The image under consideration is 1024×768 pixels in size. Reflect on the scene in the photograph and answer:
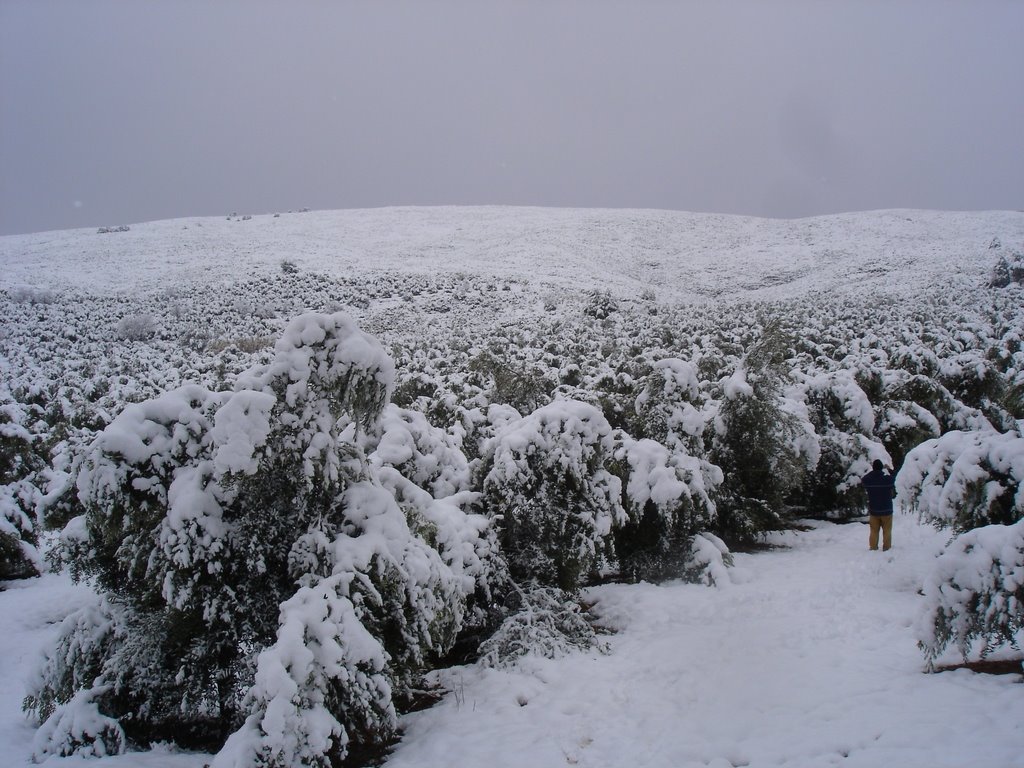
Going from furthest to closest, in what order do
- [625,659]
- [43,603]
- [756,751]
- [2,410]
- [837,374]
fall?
[837,374], [2,410], [43,603], [625,659], [756,751]

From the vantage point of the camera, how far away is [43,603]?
805 cm

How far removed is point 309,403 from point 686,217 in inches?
3013

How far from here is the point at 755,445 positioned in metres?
9.27

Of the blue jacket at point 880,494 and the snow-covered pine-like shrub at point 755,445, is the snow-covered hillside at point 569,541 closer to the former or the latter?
the snow-covered pine-like shrub at point 755,445

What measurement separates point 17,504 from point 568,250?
175ft

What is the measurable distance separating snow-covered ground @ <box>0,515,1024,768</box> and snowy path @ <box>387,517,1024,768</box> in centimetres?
1

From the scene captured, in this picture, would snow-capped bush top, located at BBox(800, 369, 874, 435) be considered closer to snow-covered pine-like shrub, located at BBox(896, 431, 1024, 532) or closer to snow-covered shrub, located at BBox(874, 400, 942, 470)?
snow-covered shrub, located at BBox(874, 400, 942, 470)

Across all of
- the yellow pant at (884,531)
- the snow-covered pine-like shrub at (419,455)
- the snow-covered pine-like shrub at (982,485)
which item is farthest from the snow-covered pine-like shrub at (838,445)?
the snow-covered pine-like shrub at (419,455)

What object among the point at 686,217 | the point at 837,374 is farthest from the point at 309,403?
the point at 686,217

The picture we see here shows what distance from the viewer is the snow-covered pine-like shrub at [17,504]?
28.6ft

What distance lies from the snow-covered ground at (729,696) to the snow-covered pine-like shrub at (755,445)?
1.84m

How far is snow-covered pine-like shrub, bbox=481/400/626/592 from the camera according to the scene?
6699mm

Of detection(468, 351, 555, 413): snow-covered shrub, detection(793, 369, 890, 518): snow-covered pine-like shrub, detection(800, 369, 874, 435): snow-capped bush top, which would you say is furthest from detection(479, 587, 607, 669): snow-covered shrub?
detection(800, 369, 874, 435): snow-capped bush top

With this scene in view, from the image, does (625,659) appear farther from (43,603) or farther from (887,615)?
(43,603)
